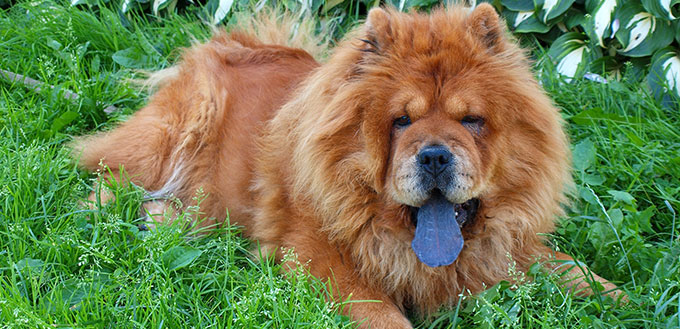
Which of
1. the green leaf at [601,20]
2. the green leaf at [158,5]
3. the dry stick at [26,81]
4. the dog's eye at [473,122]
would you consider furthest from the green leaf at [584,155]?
the green leaf at [158,5]

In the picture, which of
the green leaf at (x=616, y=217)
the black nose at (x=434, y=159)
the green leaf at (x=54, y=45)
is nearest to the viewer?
the black nose at (x=434, y=159)

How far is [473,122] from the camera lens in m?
2.93

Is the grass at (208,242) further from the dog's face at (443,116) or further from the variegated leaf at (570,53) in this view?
the dog's face at (443,116)

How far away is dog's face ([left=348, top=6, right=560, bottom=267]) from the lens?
9.22 feet

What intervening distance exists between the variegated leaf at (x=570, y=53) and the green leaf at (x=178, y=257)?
305 centimetres

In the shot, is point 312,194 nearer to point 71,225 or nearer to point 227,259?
point 227,259

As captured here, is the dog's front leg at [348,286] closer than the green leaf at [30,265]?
Yes

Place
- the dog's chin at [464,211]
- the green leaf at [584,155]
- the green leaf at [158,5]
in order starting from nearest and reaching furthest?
the dog's chin at [464,211]
the green leaf at [584,155]
the green leaf at [158,5]

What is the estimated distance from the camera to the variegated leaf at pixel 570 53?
193 inches

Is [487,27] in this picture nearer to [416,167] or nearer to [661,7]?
[416,167]

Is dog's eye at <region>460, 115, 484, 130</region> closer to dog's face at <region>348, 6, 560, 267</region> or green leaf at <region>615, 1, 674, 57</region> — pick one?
dog's face at <region>348, 6, 560, 267</region>

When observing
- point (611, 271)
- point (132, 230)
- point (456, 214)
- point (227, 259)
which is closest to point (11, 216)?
point (132, 230)

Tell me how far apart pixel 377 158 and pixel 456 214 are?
43 centimetres

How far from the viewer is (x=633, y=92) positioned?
4.68 metres
